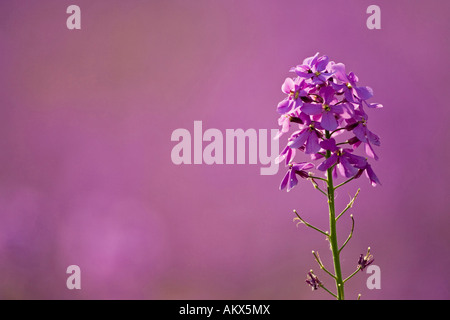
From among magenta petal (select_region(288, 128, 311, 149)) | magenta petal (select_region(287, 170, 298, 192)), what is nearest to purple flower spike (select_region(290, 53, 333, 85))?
magenta petal (select_region(288, 128, 311, 149))

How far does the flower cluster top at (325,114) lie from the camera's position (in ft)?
3.41

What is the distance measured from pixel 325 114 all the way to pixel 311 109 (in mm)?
33

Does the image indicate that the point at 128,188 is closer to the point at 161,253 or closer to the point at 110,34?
the point at 161,253

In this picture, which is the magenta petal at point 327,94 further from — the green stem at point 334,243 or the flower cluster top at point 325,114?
the green stem at point 334,243

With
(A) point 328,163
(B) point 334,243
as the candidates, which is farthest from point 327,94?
(B) point 334,243

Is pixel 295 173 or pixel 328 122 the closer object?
pixel 328 122

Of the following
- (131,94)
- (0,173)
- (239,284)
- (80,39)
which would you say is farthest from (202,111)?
(0,173)

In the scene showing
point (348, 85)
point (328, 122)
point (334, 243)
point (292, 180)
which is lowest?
point (334, 243)

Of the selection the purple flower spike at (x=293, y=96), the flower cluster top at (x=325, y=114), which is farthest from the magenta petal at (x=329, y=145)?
the purple flower spike at (x=293, y=96)

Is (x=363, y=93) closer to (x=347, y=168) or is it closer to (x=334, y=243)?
(x=347, y=168)

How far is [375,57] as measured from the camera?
2291 mm

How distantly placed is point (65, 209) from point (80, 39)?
0.83 meters

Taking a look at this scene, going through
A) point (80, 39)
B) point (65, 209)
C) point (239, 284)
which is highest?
point (80, 39)

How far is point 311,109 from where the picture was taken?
104 cm
